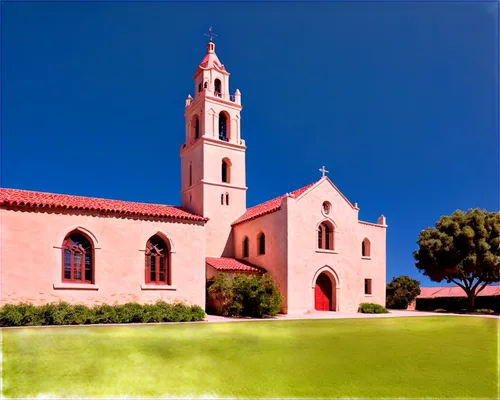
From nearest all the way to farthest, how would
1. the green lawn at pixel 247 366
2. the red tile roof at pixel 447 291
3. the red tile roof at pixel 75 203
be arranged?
the green lawn at pixel 247 366
the red tile roof at pixel 75 203
the red tile roof at pixel 447 291

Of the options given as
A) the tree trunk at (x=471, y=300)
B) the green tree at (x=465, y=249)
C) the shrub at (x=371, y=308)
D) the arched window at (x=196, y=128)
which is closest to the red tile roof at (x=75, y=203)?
the arched window at (x=196, y=128)

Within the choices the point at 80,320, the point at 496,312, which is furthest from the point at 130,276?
the point at 496,312

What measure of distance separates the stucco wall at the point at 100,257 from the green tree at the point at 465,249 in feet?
77.4

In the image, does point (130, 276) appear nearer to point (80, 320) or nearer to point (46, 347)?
point (80, 320)

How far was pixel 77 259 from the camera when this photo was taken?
2364 centimetres

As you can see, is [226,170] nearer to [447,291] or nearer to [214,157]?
[214,157]

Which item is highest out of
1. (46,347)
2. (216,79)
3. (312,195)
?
(216,79)

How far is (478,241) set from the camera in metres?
36.2

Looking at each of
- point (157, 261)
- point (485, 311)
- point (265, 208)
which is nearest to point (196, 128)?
point (265, 208)

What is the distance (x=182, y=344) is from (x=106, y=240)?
12.8 metres

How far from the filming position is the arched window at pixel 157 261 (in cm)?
2589

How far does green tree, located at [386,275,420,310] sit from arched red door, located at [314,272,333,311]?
1226cm

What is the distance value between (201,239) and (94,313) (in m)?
8.38

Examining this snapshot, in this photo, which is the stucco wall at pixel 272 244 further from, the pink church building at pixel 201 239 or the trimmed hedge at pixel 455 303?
the trimmed hedge at pixel 455 303
